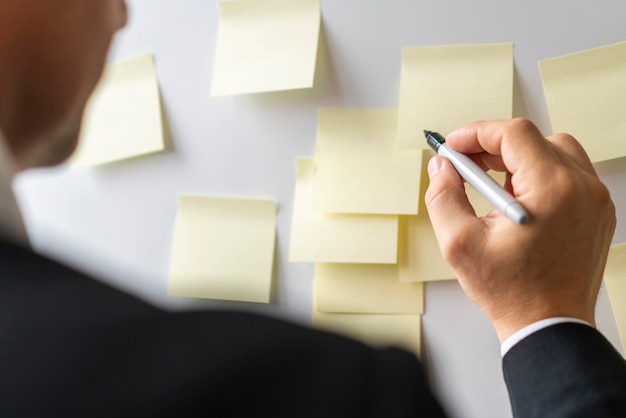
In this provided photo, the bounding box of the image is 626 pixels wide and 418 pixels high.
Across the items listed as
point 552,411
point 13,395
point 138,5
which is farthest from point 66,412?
point 138,5

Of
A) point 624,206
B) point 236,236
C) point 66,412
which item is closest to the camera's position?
point 66,412

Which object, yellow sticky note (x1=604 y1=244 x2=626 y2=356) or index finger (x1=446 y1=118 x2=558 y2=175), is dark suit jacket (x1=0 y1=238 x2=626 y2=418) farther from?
yellow sticky note (x1=604 y1=244 x2=626 y2=356)

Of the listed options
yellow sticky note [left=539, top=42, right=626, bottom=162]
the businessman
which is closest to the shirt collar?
the businessman

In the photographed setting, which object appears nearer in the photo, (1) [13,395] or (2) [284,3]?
(1) [13,395]

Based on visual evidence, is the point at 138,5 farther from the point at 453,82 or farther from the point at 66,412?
the point at 66,412

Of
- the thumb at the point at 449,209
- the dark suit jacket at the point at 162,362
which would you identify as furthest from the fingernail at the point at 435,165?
the dark suit jacket at the point at 162,362

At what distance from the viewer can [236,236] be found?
655 mm

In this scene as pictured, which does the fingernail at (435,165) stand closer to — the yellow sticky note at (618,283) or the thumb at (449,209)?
the thumb at (449,209)

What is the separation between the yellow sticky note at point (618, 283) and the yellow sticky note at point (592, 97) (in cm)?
8

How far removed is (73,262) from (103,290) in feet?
0.10

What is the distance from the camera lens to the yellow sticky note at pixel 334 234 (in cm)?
60

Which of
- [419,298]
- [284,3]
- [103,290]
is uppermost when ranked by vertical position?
[284,3]

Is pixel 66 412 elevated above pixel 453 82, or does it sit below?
below

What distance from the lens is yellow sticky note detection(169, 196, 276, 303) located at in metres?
0.64
